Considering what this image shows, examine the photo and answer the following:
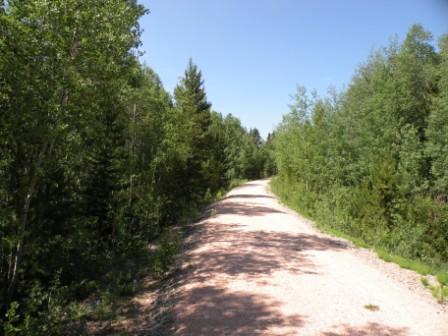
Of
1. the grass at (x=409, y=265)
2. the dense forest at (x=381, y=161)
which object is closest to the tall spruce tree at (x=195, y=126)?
the dense forest at (x=381, y=161)

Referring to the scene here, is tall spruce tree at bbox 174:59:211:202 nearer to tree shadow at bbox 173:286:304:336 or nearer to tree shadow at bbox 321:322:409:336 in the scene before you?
tree shadow at bbox 173:286:304:336

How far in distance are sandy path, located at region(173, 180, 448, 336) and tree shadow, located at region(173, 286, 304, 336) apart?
0.01 meters

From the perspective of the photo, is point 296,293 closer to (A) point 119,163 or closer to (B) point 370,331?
(B) point 370,331

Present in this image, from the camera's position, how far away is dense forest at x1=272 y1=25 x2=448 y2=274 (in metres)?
12.2

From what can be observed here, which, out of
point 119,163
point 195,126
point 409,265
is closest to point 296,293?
point 409,265

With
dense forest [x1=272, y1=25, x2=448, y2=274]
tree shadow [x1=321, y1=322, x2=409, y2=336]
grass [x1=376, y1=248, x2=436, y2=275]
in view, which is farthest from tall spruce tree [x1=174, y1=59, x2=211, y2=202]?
tree shadow [x1=321, y1=322, x2=409, y2=336]

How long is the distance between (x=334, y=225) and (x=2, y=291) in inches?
460

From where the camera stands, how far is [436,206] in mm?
Result: 12938

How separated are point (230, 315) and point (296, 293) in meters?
1.54

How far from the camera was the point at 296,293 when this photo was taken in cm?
614

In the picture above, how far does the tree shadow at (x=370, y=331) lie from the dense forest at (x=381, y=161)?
561cm

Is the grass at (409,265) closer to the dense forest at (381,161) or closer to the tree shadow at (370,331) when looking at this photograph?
the dense forest at (381,161)

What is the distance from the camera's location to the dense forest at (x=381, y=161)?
12.2 metres

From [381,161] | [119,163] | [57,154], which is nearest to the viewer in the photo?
[57,154]
